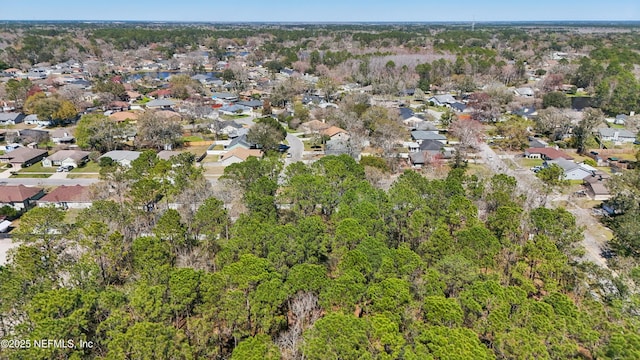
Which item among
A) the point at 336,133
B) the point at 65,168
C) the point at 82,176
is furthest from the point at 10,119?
Result: the point at 336,133

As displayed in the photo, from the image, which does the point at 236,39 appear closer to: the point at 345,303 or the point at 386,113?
the point at 386,113

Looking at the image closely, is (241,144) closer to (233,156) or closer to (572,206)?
(233,156)

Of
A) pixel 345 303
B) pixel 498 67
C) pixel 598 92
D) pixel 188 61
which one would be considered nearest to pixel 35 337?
pixel 345 303

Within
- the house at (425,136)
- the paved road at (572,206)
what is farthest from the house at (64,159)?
the paved road at (572,206)

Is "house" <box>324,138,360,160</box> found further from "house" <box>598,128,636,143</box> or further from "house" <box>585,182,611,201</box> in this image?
"house" <box>598,128,636,143</box>

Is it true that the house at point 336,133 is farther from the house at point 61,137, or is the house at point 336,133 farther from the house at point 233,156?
the house at point 61,137

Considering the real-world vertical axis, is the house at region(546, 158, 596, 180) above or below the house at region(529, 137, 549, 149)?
below

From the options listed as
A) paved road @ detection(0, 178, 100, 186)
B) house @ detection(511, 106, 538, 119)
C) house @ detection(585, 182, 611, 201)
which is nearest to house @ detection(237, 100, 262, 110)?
paved road @ detection(0, 178, 100, 186)
